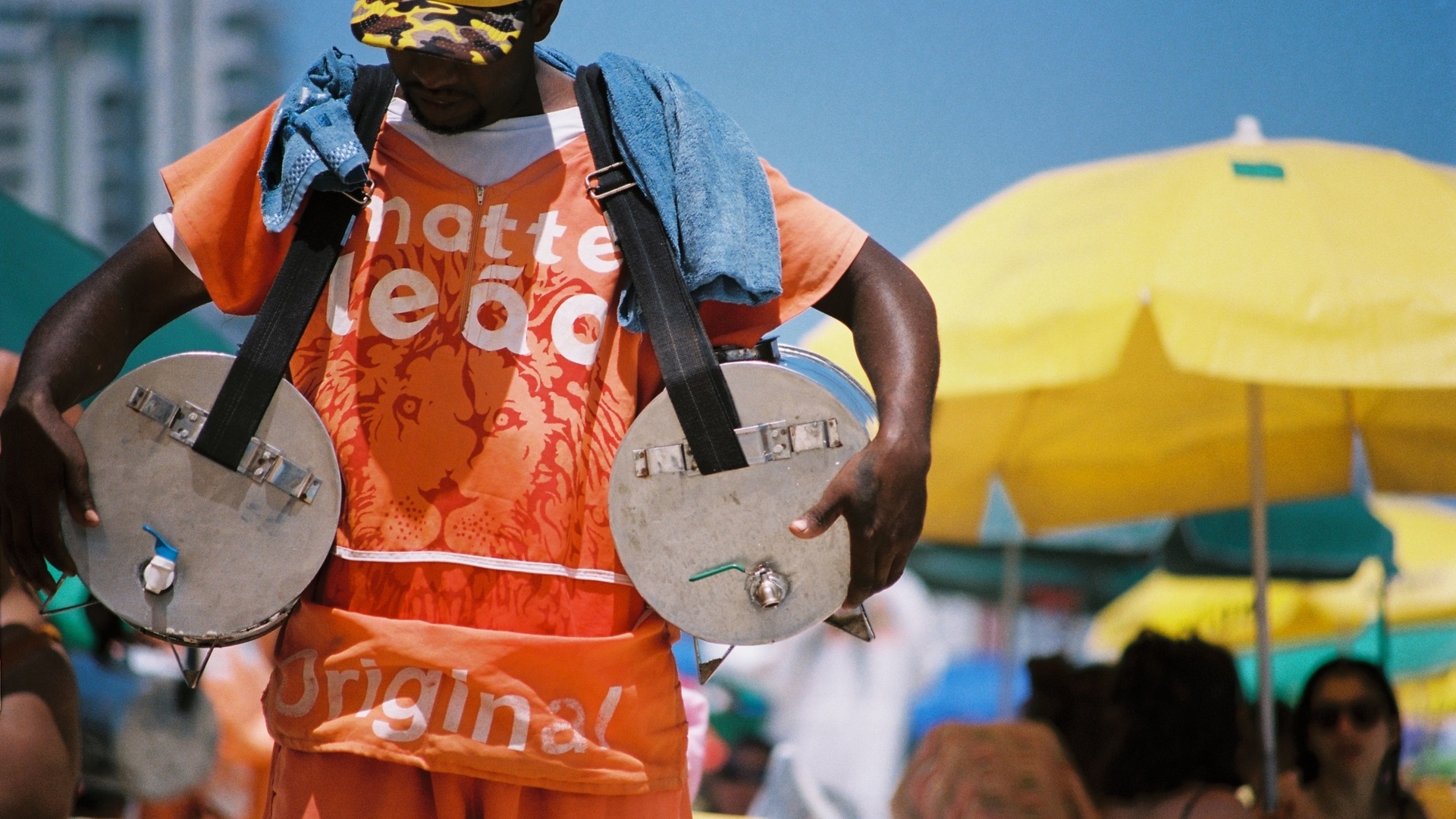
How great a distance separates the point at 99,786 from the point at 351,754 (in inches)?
106

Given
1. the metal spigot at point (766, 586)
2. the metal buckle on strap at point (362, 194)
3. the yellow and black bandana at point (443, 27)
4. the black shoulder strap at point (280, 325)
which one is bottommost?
the metal spigot at point (766, 586)

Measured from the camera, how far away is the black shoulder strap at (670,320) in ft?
5.66

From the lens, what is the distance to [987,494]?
574 cm

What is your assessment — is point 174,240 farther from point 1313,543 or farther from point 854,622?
point 1313,543

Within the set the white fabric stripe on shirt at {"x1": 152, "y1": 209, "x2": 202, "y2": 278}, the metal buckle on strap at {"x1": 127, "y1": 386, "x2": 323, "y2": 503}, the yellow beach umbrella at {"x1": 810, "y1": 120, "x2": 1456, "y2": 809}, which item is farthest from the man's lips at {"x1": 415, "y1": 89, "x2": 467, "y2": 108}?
the yellow beach umbrella at {"x1": 810, "y1": 120, "x2": 1456, "y2": 809}

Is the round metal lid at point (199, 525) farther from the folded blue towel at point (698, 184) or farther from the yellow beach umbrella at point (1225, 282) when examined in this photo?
the yellow beach umbrella at point (1225, 282)

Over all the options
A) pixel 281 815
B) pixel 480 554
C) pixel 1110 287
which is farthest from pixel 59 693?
pixel 1110 287

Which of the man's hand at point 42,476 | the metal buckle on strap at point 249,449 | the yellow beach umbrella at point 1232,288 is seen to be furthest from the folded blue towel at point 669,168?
the yellow beach umbrella at point 1232,288

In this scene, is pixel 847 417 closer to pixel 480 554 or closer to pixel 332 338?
pixel 480 554

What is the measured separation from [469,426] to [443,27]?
1.52 feet

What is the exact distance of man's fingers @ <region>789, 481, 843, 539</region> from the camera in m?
1.66

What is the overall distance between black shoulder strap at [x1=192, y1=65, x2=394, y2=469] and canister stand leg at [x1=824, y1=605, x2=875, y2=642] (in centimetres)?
72

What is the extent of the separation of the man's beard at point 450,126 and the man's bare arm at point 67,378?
13.8 inches

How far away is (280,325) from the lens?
1.77 metres
